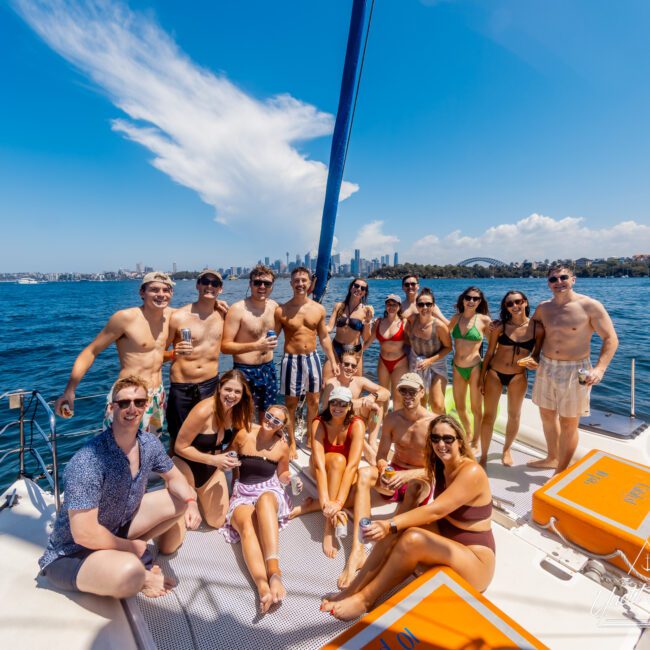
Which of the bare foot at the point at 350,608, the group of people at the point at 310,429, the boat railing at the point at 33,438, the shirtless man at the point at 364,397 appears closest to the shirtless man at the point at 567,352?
the group of people at the point at 310,429

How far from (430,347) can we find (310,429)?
1.84 metres

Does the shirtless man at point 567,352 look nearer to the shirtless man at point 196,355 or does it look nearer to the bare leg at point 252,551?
the bare leg at point 252,551

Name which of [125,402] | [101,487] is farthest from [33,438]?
[125,402]

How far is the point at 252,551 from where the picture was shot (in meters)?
2.46

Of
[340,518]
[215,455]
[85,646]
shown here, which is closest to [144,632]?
[85,646]

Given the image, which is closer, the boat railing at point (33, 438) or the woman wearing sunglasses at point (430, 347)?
the boat railing at point (33, 438)

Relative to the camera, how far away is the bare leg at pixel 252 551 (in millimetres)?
2216

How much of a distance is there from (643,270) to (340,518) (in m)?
108

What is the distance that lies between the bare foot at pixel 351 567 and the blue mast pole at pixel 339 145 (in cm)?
369

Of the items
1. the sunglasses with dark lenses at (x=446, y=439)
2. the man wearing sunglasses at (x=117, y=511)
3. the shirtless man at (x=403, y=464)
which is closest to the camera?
the man wearing sunglasses at (x=117, y=511)

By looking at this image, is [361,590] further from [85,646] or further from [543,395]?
[543,395]

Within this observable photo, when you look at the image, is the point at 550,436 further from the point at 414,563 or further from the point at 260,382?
the point at 260,382

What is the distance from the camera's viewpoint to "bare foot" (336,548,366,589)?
2.37 meters

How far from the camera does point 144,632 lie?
1870 millimetres
